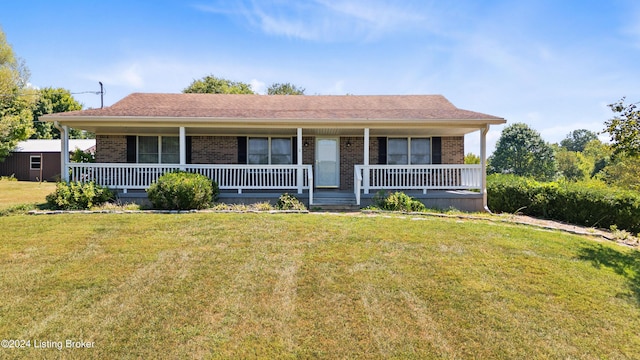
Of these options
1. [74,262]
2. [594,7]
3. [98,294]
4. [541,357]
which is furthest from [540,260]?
[594,7]

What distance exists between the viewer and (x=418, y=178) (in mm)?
10797

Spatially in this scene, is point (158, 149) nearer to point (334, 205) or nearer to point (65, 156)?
point (65, 156)

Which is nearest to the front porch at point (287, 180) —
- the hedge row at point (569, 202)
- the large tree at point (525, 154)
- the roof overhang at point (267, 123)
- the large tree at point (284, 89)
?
the hedge row at point (569, 202)

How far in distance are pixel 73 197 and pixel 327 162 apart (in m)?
7.96

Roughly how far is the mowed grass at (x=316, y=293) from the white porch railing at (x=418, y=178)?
3754 millimetres

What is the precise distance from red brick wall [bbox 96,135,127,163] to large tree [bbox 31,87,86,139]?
86.6 feet

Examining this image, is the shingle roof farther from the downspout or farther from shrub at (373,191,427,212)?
shrub at (373,191,427,212)

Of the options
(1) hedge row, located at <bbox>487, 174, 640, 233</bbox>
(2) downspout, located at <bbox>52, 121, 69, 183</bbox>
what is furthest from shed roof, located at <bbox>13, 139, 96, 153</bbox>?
(1) hedge row, located at <bbox>487, 174, 640, 233</bbox>

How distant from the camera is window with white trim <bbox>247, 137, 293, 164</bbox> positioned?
12453mm

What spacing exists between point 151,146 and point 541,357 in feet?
41.7

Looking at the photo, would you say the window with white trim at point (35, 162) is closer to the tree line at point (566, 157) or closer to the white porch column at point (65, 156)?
the white porch column at point (65, 156)

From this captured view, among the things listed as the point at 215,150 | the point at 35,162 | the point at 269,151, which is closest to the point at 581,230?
the point at 269,151

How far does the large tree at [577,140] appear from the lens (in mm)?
73062

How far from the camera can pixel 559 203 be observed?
30.0ft
